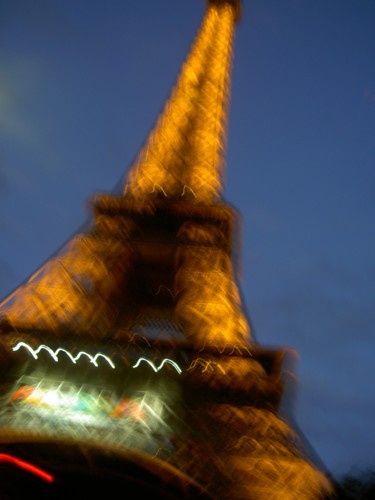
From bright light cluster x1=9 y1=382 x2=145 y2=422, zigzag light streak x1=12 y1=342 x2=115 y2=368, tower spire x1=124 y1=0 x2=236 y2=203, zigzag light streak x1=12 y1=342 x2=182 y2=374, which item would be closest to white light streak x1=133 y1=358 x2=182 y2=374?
zigzag light streak x1=12 y1=342 x2=182 y2=374

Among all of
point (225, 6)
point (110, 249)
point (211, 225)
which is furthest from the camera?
point (225, 6)

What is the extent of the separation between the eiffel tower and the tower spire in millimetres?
116

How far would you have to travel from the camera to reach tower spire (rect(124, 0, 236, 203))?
1724 centimetres

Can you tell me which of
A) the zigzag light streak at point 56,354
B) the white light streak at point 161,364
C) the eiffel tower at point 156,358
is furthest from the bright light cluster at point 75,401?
the white light streak at point 161,364

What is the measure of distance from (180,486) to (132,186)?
33.9ft

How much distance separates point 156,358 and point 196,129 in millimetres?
11373

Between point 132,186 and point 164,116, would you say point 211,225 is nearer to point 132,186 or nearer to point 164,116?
point 132,186

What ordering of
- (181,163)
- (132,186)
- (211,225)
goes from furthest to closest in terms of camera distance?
(181,163), (132,186), (211,225)

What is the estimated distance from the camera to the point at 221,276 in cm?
1378

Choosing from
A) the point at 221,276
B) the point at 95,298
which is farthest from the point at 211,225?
the point at 95,298

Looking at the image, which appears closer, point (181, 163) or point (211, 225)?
point (211, 225)

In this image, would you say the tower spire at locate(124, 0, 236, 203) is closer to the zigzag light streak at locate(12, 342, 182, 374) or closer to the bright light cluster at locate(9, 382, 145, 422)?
the zigzag light streak at locate(12, 342, 182, 374)

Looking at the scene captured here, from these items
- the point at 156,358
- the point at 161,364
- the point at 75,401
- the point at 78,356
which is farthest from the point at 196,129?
the point at 75,401

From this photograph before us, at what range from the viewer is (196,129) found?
19.7 meters
